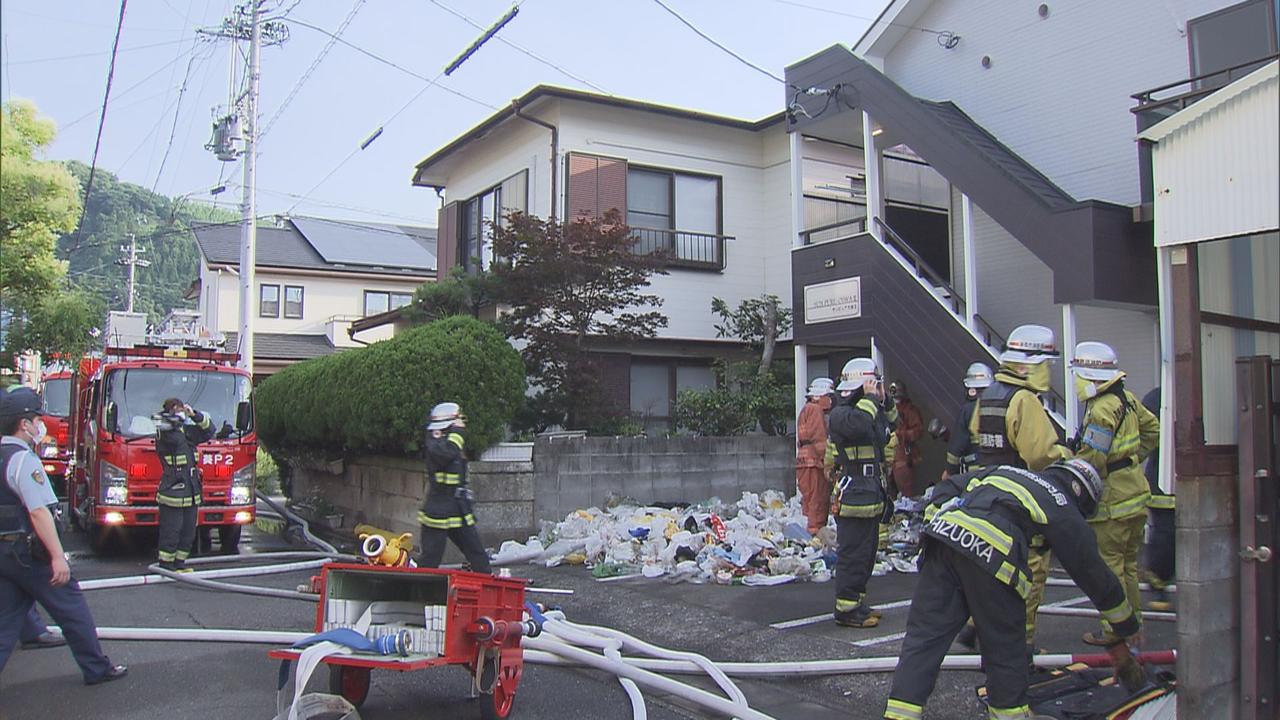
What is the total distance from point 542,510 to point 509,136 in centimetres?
862

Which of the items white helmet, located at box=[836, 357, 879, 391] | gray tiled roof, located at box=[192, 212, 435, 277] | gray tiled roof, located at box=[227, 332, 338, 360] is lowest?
white helmet, located at box=[836, 357, 879, 391]

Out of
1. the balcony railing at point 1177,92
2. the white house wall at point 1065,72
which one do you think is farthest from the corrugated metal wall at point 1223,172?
the white house wall at point 1065,72

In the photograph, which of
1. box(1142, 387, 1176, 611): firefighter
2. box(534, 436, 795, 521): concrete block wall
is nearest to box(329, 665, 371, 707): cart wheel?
box(1142, 387, 1176, 611): firefighter

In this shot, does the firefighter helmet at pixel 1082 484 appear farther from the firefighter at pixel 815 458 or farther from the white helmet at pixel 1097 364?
the firefighter at pixel 815 458

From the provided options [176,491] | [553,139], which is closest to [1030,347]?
[176,491]

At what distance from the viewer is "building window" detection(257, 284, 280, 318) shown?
101ft

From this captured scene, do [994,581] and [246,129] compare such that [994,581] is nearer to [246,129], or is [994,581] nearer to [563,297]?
[563,297]

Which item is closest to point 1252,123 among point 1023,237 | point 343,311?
point 1023,237

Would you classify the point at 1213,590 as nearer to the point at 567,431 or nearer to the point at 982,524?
the point at 982,524

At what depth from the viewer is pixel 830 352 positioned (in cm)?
1533

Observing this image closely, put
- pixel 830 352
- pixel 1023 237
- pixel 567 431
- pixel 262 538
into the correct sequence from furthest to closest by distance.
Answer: pixel 830 352 < pixel 262 538 < pixel 567 431 < pixel 1023 237

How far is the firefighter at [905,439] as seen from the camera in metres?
11.5

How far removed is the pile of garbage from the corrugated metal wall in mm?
4936

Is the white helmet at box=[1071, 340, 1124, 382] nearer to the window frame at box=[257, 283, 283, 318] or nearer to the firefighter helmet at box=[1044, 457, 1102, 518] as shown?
the firefighter helmet at box=[1044, 457, 1102, 518]
